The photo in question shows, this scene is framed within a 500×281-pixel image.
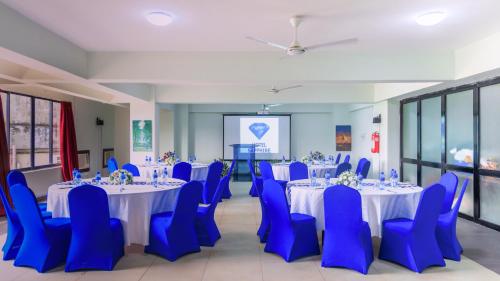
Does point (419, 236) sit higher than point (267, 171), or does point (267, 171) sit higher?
point (267, 171)

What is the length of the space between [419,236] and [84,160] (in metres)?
9.11

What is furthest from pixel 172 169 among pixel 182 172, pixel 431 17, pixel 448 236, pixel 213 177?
pixel 431 17

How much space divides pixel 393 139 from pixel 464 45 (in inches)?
140

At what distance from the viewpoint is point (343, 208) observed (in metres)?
3.69

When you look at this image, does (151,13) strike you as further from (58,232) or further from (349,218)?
(349,218)

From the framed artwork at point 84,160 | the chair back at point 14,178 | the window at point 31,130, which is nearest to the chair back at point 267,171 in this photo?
the chair back at point 14,178

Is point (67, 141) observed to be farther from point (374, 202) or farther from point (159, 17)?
point (374, 202)

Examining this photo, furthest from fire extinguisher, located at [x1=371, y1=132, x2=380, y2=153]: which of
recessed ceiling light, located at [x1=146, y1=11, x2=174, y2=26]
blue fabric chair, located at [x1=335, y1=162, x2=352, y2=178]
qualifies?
recessed ceiling light, located at [x1=146, y1=11, x2=174, y2=26]

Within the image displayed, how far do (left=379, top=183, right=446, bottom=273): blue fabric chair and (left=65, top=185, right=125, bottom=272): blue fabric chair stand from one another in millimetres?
3060

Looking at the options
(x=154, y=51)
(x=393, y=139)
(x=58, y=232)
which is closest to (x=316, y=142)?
(x=393, y=139)

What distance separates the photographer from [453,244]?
4.11m

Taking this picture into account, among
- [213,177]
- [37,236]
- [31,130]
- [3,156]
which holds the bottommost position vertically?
[37,236]

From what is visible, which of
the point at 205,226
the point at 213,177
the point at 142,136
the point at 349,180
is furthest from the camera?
the point at 142,136

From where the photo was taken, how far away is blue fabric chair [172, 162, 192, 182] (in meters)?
7.07
